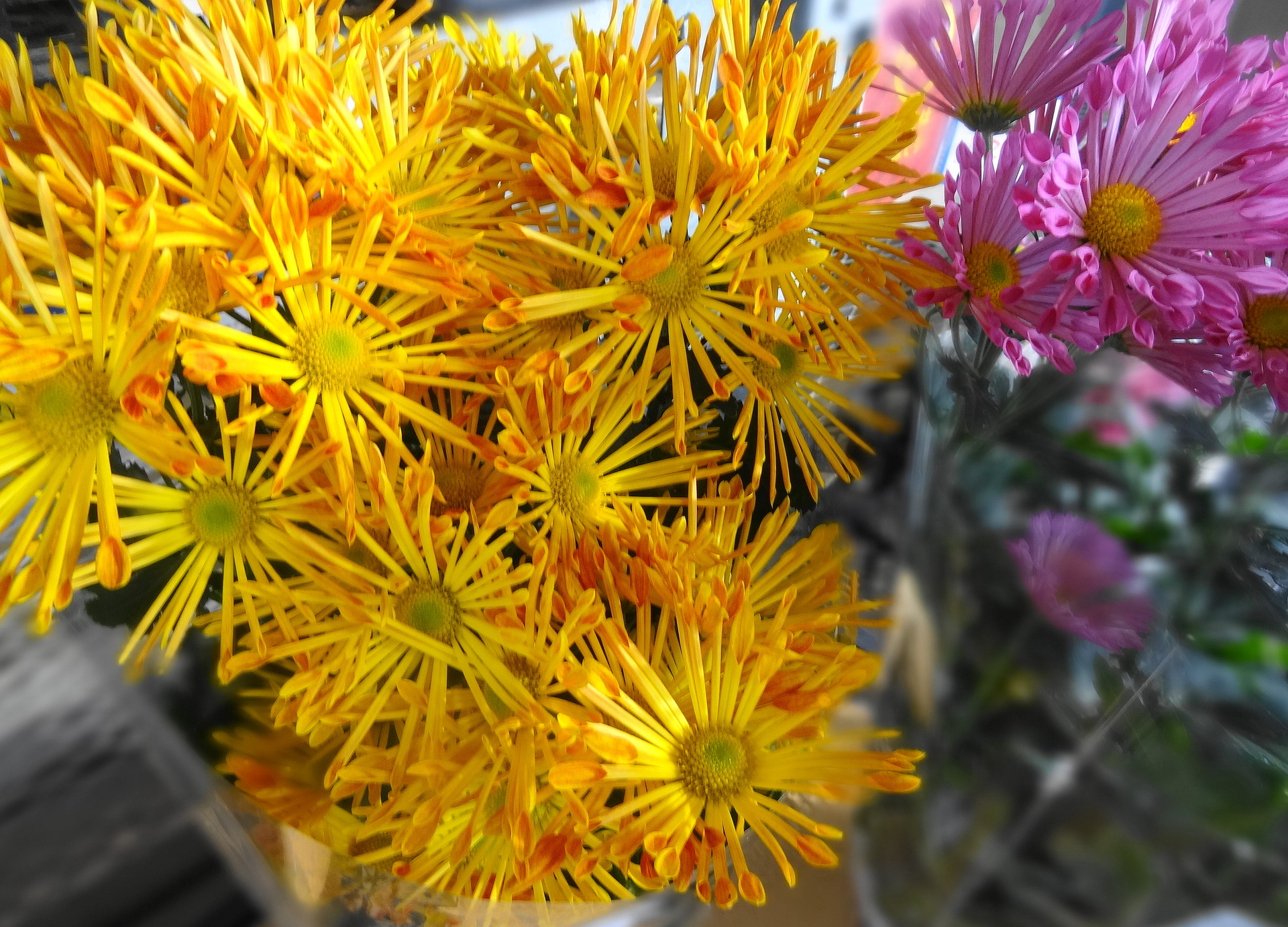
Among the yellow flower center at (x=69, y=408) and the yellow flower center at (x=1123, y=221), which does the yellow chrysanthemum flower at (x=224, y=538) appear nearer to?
the yellow flower center at (x=69, y=408)

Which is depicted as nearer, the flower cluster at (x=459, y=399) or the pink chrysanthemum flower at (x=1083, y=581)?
the flower cluster at (x=459, y=399)

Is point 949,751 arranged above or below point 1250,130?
below

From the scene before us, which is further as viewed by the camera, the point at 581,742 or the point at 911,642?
the point at 911,642

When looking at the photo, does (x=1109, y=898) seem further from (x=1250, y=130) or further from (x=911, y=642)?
(x=1250, y=130)

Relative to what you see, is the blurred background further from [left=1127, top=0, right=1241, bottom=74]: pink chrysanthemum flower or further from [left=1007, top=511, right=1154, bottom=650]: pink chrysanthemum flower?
[left=1127, top=0, right=1241, bottom=74]: pink chrysanthemum flower

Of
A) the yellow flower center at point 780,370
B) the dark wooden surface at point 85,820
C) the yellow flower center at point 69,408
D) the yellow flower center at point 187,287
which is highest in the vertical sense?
the yellow flower center at point 187,287

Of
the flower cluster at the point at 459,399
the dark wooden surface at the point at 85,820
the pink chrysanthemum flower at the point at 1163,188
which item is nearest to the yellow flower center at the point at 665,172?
the flower cluster at the point at 459,399

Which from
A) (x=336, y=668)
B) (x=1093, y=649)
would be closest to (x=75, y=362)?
(x=336, y=668)
